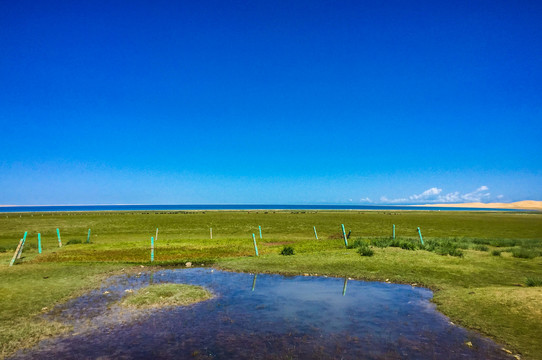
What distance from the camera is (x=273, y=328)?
433 inches

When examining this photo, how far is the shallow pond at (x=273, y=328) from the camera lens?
9211mm

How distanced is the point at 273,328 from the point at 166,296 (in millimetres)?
5902

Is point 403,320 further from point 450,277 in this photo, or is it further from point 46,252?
point 46,252

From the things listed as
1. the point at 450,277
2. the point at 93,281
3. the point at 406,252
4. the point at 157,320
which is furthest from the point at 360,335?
the point at 406,252

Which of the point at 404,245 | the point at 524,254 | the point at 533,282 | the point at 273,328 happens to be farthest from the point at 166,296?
the point at 524,254

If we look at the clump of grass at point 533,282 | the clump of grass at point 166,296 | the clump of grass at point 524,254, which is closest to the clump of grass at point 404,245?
the clump of grass at point 524,254

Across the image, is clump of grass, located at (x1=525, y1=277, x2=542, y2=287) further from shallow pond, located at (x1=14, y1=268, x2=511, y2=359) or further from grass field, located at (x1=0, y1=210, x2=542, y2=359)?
shallow pond, located at (x1=14, y1=268, x2=511, y2=359)

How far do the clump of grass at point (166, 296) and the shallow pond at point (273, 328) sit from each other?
0.59 metres

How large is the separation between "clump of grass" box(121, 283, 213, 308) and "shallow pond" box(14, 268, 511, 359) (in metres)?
0.59

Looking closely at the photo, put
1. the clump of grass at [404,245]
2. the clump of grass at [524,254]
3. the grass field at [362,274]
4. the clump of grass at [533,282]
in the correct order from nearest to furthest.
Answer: the grass field at [362,274]
the clump of grass at [533,282]
the clump of grass at [524,254]
the clump of grass at [404,245]

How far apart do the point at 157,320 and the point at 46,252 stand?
23.5 metres

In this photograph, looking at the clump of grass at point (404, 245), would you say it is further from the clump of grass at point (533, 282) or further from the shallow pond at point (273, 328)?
the shallow pond at point (273, 328)

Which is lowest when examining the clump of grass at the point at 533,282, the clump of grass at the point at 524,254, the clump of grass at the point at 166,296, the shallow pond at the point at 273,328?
the shallow pond at the point at 273,328

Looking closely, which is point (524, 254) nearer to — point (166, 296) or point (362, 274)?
point (362, 274)
